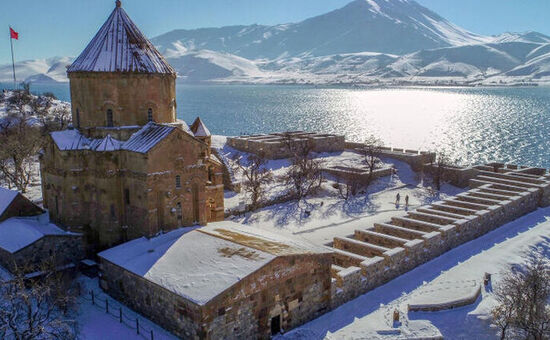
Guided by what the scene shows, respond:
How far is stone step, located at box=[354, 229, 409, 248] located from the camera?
99.9 feet

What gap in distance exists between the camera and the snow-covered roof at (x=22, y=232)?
25555mm

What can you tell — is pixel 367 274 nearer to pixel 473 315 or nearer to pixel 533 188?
pixel 473 315

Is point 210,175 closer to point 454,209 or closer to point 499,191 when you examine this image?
point 454,209

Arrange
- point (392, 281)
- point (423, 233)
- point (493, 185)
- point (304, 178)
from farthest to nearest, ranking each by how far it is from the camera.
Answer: point (304, 178) < point (493, 185) < point (423, 233) < point (392, 281)

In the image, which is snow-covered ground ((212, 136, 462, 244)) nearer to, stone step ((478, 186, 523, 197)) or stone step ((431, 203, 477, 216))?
stone step ((431, 203, 477, 216))

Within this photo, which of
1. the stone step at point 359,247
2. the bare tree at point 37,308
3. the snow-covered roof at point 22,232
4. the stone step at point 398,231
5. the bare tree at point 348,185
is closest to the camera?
the bare tree at point 37,308

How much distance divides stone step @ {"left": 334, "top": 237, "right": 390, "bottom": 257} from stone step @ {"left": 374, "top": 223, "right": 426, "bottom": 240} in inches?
115

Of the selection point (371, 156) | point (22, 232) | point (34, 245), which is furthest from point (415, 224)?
point (22, 232)

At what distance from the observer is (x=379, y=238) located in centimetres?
3158

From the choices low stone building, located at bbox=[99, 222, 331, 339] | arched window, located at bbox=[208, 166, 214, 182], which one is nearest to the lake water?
arched window, located at bbox=[208, 166, 214, 182]

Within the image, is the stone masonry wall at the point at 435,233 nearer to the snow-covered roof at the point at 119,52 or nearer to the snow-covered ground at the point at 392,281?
the snow-covered ground at the point at 392,281

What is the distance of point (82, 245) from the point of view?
27.6 m

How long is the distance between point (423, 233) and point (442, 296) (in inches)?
301

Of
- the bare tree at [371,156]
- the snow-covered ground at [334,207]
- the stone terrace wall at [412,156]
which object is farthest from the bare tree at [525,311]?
the stone terrace wall at [412,156]
